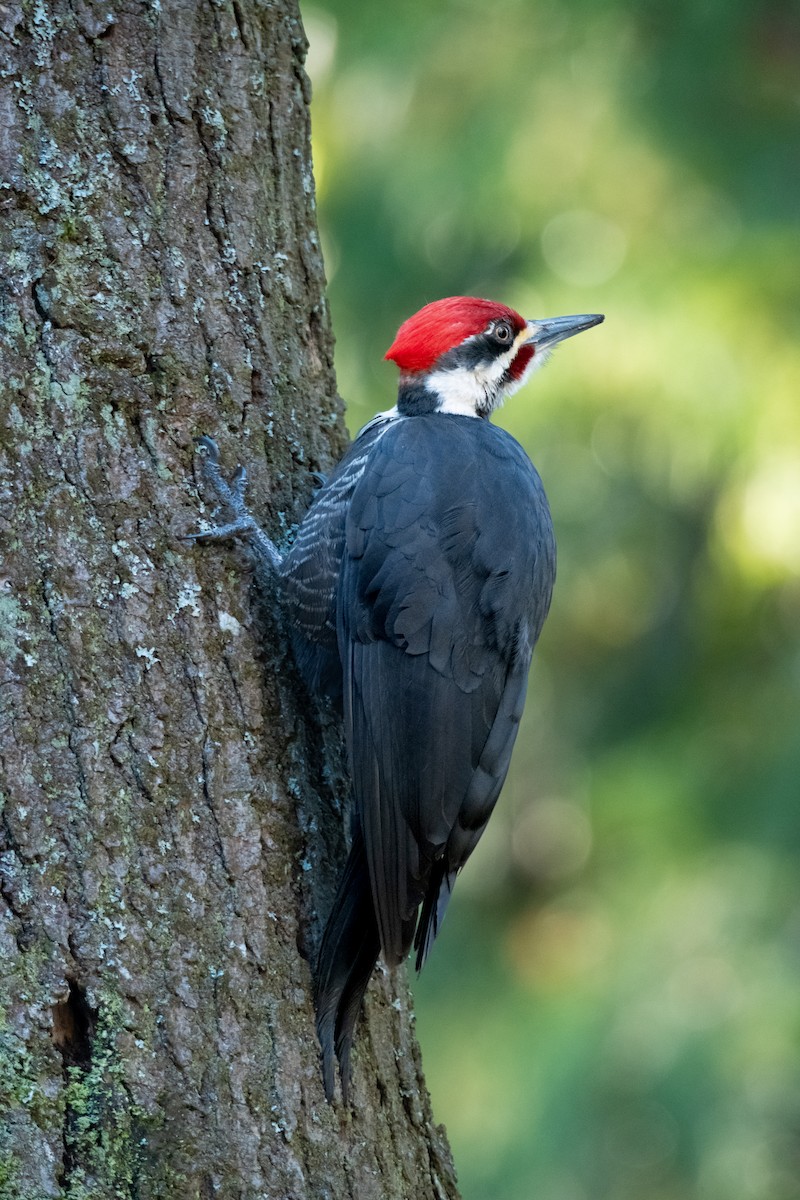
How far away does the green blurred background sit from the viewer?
4.29m

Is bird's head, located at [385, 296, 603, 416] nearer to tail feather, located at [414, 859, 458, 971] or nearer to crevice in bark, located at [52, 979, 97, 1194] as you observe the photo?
tail feather, located at [414, 859, 458, 971]

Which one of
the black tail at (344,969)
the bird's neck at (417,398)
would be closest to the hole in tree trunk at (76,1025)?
the black tail at (344,969)

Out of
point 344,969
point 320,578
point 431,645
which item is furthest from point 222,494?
point 344,969

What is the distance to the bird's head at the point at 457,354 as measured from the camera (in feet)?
8.34

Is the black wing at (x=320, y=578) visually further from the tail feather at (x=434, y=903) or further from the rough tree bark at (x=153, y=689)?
the tail feather at (x=434, y=903)

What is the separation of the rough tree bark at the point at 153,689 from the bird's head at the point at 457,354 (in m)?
0.53

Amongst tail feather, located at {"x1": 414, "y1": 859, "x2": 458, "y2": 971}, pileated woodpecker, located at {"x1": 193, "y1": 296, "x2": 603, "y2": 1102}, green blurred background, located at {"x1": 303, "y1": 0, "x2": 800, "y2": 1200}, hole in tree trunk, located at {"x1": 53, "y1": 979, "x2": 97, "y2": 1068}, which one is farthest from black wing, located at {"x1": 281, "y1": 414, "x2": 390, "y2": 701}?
green blurred background, located at {"x1": 303, "y1": 0, "x2": 800, "y2": 1200}

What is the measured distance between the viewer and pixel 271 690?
1.88m

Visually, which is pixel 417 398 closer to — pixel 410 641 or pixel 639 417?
pixel 410 641

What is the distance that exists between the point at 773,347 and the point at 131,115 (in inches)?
114

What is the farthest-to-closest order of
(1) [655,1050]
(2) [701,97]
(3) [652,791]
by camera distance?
(3) [652,791]
(2) [701,97]
(1) [655,1050]

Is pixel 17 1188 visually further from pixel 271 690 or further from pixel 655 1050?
pixel 655 1050

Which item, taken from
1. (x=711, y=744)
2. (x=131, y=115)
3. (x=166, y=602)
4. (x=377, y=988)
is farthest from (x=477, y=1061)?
(x=131, y=115)

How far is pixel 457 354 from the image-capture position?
8.42ft
